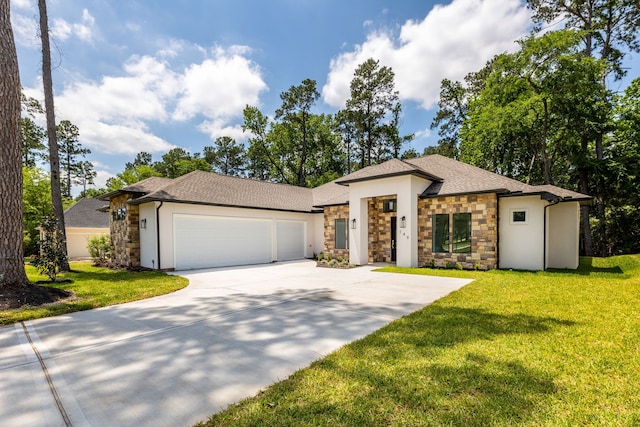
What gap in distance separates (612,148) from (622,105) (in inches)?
96.4

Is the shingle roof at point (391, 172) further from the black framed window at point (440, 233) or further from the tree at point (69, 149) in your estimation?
the tree at point (69, 149)

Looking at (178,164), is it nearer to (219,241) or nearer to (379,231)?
(219,241)

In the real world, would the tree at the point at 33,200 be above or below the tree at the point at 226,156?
below

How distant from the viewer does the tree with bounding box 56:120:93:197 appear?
114 ft

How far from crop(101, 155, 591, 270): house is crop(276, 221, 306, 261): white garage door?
9cm

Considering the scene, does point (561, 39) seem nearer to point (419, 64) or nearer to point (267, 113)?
point (419, 64)

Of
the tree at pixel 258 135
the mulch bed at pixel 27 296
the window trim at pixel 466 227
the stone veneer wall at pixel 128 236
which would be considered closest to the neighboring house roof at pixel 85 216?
the stone veneer wall at pixel 128 236

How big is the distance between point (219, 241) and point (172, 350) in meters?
9.93

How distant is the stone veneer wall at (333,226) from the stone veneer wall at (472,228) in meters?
3.65

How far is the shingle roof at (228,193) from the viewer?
1245cm

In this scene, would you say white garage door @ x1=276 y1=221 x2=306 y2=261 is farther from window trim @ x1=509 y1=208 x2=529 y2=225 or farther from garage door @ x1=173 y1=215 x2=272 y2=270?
window trim @ x1=509 y1=208 x2=529 y2=225

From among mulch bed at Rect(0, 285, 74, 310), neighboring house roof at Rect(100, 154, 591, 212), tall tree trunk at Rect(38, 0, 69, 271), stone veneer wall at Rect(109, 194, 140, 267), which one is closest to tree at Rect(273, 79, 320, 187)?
neighboring house roof at Rect(100, 154, 591, 212)

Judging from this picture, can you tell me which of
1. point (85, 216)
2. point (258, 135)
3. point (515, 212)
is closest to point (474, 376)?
point (515, 212)

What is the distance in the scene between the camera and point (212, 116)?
2503 cm
